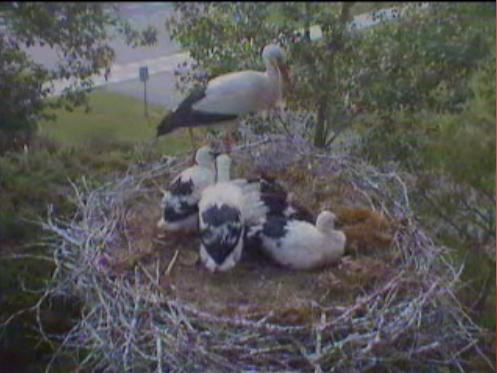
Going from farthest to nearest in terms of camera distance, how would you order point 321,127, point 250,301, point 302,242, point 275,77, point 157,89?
1. point 321,127
2. point 157,89
3. point 275,77
4. point 302,242
5. point 250,301

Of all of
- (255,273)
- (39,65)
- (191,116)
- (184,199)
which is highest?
(39,65)

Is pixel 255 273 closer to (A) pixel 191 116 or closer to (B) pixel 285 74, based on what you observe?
(A) pixel 191 116

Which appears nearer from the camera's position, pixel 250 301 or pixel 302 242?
pixel 250 301

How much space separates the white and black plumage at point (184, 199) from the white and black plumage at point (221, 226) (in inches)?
1.9

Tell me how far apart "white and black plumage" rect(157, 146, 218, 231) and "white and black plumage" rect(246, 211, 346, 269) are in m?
0.17

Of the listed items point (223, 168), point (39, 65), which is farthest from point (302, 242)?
point (39, 65)

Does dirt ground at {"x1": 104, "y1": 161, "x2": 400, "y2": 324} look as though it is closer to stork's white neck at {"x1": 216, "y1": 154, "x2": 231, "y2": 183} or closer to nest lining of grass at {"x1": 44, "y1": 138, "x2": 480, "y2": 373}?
nest lining of grass at {"x1": 44, "y1": 138, "x2": 480, "y2": 373}

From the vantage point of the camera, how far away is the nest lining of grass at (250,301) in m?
1.54

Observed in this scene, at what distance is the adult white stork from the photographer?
6.66 feet

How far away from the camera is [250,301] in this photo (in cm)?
173

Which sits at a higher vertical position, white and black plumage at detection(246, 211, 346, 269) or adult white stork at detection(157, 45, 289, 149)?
adult white stork at detection(157, 45, 289, 149)

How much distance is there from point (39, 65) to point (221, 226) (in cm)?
79

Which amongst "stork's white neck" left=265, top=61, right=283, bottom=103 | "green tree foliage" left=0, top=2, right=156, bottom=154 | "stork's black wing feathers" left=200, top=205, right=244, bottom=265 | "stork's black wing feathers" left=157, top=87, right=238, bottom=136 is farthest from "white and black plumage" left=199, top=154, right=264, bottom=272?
"green tree foliage" left=0, top=2, right=156, bottom=154

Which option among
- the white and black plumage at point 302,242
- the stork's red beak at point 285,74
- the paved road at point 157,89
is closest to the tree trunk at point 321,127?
the stork's red beak at point 285,74
